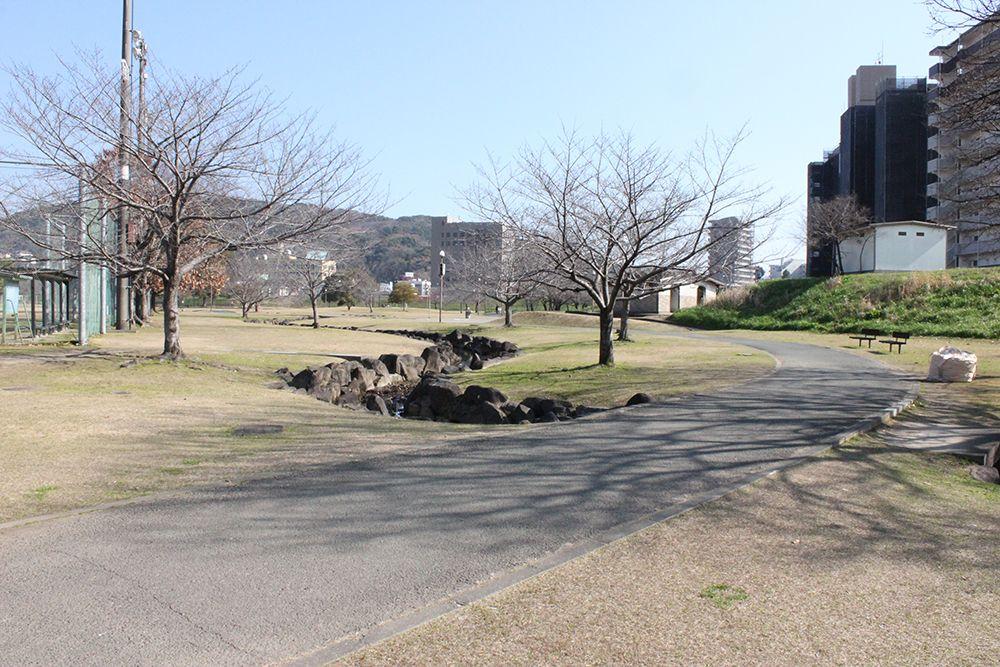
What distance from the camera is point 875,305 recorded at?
38.0 metres

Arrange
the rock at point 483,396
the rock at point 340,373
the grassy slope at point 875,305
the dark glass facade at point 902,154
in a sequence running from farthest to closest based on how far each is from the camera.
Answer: the dark glass facade at point 902,154, the grassy slope at point 875,305, the rock at point 340,373, the rock at point 483,396

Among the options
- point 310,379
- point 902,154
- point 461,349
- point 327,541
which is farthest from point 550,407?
point 902,154

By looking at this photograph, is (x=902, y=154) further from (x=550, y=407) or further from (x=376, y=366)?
(x=550, y=407)

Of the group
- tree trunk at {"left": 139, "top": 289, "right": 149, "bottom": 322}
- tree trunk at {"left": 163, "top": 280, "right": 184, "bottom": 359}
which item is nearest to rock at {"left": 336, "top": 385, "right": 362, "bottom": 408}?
tree trunk at {"left": 163, "top": 280, "right": 184, "bottom": 359}

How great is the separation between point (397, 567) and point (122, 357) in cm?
1509

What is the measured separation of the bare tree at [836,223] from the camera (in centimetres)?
5103

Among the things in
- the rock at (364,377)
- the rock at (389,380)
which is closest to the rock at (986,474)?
the rock at (364,377)

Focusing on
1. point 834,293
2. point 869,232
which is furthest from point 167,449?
point 869,232

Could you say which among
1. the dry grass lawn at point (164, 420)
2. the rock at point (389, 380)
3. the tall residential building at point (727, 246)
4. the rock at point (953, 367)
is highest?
the tall residential building at point (727, 246)

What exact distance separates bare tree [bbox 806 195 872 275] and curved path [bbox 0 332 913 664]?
46177 mm

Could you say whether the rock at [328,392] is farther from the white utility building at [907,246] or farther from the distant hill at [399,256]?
the distant hill at [399,256]

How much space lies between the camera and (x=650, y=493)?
269 inches

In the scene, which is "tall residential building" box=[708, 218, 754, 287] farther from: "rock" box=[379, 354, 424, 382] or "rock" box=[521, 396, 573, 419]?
"rock" box=[379, 354, 424, 382]

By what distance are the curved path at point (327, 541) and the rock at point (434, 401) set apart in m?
5.89
